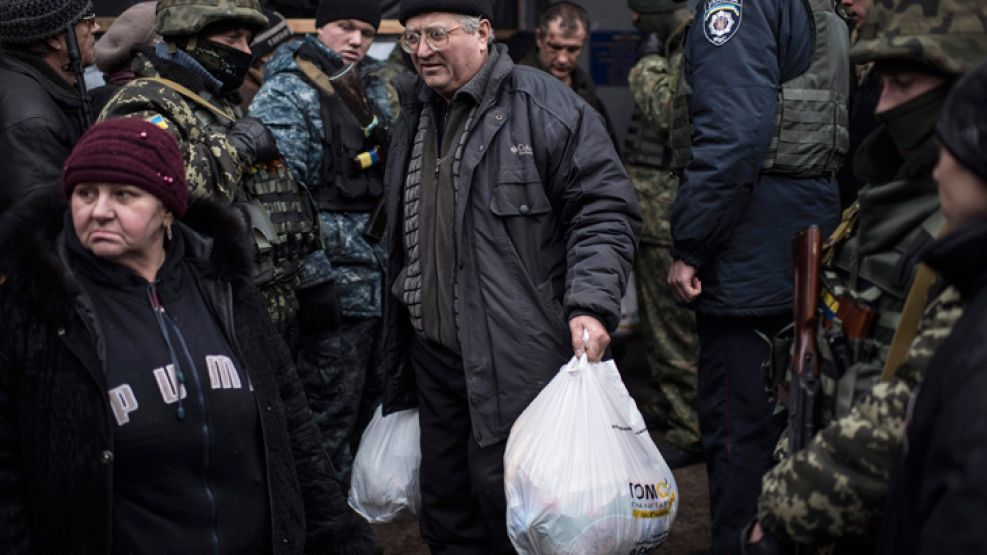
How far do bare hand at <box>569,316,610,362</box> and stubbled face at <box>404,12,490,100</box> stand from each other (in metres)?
0.88

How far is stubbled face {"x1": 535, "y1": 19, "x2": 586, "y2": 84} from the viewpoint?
22.2ft

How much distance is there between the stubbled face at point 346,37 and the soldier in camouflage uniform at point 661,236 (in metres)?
1.49

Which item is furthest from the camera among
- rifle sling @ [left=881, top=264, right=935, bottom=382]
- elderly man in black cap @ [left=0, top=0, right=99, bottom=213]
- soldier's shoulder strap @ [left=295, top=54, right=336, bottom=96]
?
soldier's shoulder strap @ [left=295, top=54, right=336, bottom=96]

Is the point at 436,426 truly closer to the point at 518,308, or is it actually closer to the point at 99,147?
the point at 518,308

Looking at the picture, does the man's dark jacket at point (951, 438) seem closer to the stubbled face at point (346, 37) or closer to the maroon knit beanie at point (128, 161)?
the maroon knit beanie at point (128, 161)

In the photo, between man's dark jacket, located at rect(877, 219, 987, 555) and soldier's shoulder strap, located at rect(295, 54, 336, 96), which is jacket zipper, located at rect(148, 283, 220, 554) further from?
soldier's shoulder strap, located at rect(295, 54, 336, 96)

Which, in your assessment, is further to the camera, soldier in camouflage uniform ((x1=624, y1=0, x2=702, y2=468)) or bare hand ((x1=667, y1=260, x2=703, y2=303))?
soldier in camouflage uniform ((x1=624, y1=0, x2=702, y2=468))

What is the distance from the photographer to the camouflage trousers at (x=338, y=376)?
514 cm

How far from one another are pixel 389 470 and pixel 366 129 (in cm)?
163

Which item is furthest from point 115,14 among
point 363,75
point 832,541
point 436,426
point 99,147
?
point 832,541

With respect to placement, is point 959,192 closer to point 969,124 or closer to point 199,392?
point 969,124

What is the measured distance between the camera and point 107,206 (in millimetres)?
2775

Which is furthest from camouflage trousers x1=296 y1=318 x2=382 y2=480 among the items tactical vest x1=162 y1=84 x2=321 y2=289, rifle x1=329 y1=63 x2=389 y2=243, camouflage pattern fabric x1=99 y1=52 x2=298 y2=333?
camouflage pattern fabric x1=99 y1=52 x2=298 y2=333

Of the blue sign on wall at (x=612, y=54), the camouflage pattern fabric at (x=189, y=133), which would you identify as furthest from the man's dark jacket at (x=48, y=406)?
the blue sign on wall at (x=612, y=54)
